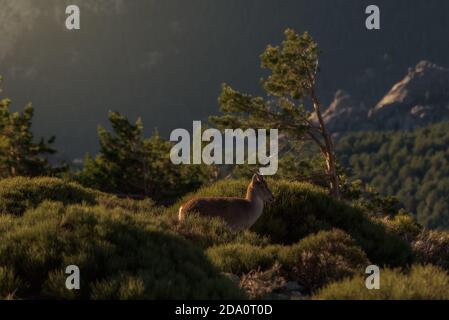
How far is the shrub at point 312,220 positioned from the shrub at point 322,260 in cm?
127

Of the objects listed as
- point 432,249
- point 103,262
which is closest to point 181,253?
point 103,262

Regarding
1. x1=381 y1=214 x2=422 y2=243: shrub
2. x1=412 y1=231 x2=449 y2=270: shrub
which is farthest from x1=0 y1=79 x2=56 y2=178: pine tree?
x1=412 y1=231 x2=449 y2=270: shrub

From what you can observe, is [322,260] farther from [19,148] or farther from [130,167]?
[19,148]

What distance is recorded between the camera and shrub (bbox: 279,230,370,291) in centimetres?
930

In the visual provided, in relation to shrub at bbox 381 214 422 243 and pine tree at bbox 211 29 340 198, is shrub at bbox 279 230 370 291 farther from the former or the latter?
pine tree at bbox 211 29 340 198

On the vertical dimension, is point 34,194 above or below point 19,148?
below

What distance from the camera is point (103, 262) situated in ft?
27.2

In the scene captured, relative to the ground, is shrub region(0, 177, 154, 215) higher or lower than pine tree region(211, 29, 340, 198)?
lower

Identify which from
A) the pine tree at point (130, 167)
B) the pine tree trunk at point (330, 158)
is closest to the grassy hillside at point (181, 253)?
the pine tree trunk at point (330, 158)

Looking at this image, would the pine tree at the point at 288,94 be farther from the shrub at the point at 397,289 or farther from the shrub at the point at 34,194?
the shrub at the point at 397,289

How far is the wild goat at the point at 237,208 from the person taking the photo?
11992 mm

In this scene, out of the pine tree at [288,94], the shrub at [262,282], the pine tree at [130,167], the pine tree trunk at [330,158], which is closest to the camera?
the shrub at [262,282]

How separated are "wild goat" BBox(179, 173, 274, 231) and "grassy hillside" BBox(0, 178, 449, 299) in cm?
45

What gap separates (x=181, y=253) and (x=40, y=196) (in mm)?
6300
